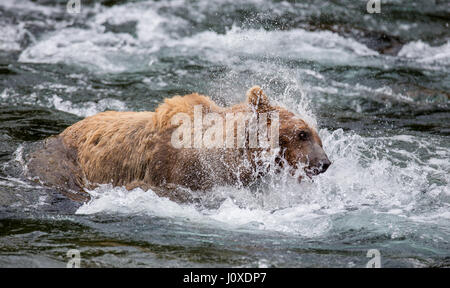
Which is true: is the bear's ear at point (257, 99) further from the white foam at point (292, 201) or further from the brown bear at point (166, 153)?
the white foam at point (292, 201)

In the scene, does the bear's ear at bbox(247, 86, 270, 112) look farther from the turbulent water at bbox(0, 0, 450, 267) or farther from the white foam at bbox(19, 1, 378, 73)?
the white foam at bbox(19, 1, 378, 73)

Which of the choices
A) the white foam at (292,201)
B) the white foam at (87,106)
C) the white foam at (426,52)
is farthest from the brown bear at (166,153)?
the white foam at (426,52)

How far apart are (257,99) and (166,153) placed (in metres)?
1.04

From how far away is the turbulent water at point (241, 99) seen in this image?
5.22 m

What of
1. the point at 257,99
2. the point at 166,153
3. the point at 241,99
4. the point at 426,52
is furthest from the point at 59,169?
the point at 426,52

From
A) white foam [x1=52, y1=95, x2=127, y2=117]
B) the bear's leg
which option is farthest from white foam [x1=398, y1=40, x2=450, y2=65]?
the bear's leg

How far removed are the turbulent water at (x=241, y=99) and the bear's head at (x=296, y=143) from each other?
25cm

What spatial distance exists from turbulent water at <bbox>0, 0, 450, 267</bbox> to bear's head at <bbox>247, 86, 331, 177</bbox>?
0.25m

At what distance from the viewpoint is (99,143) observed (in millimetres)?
6816

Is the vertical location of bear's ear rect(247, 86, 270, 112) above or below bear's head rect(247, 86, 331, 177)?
above

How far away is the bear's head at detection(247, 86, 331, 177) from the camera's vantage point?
19.5 ft
